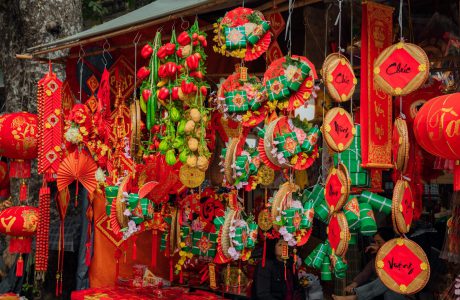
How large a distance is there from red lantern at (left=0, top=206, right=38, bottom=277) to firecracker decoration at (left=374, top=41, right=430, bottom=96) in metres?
5.02

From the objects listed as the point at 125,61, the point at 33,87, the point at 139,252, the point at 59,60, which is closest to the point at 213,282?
the point at 139,252

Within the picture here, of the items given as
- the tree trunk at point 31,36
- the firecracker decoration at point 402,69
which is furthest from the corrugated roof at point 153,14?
the tree trunk at point 31,36

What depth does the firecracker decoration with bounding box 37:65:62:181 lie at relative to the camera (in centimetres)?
677

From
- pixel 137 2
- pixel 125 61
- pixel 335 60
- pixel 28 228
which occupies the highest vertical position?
pixel 137 2

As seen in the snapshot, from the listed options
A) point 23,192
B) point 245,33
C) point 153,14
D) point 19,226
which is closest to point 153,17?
point 153,14

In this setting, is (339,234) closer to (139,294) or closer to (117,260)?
(139,294)

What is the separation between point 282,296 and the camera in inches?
245

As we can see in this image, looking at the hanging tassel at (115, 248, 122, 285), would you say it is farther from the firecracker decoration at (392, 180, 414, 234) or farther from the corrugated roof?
the firecracker decoration at (392, 180, 414, 234)

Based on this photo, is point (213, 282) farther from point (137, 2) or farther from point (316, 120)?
point (137, 2)

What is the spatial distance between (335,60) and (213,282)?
9.26 feet

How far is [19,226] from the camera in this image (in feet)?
25.3

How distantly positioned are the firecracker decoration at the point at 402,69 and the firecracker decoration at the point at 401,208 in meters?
0.65

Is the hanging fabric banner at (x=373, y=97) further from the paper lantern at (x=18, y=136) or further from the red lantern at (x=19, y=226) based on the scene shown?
the red lantern at (x=19, y=226)

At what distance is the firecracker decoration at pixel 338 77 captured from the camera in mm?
4238
